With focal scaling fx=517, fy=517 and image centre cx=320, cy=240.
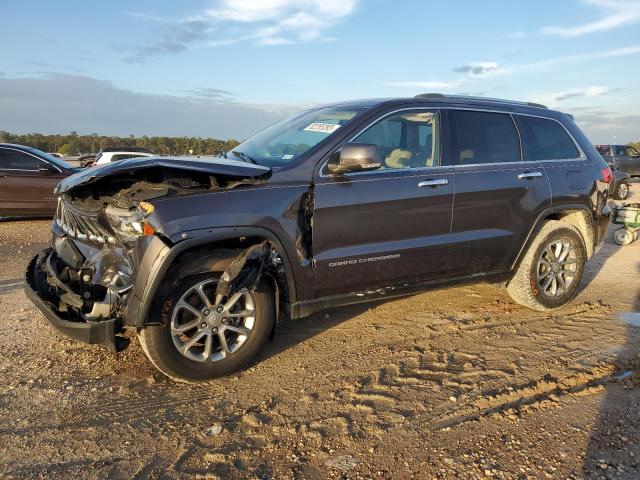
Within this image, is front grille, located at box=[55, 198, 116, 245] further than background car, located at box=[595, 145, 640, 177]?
No

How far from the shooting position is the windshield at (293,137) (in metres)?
4.06

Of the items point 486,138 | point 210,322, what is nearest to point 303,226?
point 210,322

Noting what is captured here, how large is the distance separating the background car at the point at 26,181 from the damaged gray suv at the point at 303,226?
21.4ft

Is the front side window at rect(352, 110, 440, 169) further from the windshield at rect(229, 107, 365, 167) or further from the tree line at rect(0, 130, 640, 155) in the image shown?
the tree line at rect(0, 130, 640, 155)

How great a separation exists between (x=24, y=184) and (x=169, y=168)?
8.09m

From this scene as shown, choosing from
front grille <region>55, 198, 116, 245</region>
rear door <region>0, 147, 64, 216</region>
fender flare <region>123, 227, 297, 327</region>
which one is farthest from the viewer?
rear door <region>0, 147, 64, 216</region>

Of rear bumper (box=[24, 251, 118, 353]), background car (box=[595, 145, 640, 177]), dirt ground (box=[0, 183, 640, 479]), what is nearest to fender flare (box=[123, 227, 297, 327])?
rear bumper (box=[24, 251, 118, 353])

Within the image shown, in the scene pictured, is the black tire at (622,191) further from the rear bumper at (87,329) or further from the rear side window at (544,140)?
the rear bumper at (87,329)

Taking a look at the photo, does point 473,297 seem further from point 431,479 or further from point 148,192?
point 148,192

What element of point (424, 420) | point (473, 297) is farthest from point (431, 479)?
point (473, 297)

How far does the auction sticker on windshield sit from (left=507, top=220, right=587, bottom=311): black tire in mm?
2337

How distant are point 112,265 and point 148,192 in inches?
22.8

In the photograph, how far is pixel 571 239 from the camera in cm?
528

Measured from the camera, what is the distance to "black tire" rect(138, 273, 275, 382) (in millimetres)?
3352
